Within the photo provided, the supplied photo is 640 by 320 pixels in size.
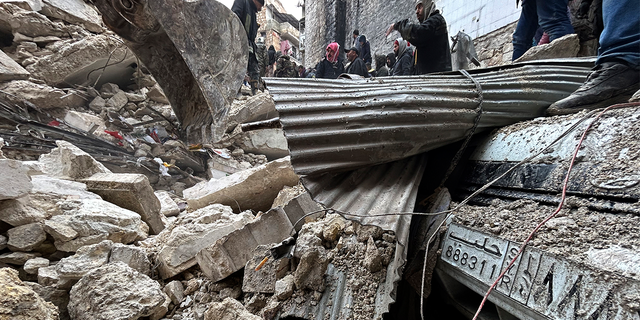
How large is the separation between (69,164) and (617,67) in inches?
170

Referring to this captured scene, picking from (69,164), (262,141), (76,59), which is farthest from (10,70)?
(262,141)

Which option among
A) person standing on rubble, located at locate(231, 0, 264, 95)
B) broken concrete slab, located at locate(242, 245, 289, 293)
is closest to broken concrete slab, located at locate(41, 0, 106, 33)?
person standing on rubble, located at locate(231, 0, 264, 95)

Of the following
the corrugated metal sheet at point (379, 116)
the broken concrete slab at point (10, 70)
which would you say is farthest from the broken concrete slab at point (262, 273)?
the broken concrete slab at point (10, 70)

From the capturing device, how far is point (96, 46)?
599 centimetres

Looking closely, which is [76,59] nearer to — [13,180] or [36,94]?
[36,94]

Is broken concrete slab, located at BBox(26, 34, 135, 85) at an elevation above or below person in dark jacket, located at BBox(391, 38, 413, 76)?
above

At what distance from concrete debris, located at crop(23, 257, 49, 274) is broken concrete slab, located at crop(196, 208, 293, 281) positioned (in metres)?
0.95

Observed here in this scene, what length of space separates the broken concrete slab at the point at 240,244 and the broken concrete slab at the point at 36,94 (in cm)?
549

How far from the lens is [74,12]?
648 cm

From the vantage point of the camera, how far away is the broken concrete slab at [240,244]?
73.6 inches

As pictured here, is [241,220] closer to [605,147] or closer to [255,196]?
[255,196]

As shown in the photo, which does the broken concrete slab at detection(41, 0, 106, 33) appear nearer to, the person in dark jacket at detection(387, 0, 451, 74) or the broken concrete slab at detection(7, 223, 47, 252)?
the broken concrete slab at detection(7, 223, 47, 252)

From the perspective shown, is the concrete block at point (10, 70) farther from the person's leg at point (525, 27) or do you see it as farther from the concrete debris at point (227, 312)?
the person's leg at point (525, 27)

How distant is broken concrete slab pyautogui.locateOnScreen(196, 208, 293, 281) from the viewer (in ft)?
6.13
